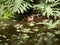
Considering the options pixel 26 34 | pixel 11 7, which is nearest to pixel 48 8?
pixel 11 7

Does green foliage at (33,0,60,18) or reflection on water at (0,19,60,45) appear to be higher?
green foliage at (33,0,60,18)

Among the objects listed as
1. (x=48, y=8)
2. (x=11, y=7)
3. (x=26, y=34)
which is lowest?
(x=26, y=34)

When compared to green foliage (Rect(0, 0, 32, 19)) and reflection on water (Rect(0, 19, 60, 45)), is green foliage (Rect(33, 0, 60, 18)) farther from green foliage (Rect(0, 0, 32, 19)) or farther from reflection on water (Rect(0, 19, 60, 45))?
reflection on water (Rect(0, 19, 60, 45))

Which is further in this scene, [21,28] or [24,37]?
[21,28]

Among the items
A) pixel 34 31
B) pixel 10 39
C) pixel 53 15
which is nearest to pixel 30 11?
pixel 53 15

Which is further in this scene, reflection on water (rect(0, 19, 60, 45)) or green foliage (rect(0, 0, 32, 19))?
green foliage (rect(0, 0, 32, 19))

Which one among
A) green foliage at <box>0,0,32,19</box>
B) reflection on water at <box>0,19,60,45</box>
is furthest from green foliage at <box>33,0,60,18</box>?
reflection on water at <box>0,19,60,45</box>

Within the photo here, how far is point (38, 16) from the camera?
4.97 meters

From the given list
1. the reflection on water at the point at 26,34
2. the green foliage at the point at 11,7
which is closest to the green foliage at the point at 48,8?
the green foliage at the point at 11,7

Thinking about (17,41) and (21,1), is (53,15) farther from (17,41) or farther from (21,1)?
(17,41)

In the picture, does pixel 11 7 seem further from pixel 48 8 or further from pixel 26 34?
pixel 26 34

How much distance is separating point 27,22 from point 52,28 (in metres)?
0.66

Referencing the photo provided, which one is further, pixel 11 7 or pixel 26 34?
pixel 11 7

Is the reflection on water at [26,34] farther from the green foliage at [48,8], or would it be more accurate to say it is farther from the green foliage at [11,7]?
the green foliage at [48,8]
